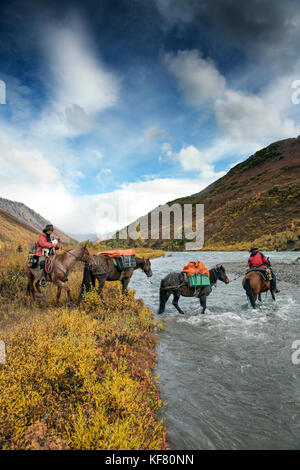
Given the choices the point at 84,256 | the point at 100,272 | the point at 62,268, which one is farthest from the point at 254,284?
the point at 62,268

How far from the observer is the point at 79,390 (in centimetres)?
319

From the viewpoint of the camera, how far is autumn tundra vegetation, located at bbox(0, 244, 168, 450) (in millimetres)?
2432

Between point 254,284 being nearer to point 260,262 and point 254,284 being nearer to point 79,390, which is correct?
point 260,262

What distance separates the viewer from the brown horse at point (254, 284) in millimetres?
8672

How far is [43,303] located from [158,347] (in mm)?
4716

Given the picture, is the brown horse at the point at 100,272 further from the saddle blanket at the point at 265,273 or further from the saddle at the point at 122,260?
the saddle blanket at the point at 265,273

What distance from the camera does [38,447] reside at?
227 cm

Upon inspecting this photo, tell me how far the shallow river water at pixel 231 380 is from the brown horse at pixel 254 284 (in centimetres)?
82

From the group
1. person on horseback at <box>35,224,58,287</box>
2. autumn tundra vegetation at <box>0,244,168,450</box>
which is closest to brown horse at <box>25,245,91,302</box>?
person on horseback at <box>35,224,58,287</box>

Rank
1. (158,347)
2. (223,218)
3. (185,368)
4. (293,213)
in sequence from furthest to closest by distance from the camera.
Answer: (223,218) → (293,213) → (158,347) → (185,368)

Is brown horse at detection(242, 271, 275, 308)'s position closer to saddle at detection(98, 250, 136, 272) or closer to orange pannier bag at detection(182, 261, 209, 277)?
orange pannier bag at detection(182, 261, 209, 277)

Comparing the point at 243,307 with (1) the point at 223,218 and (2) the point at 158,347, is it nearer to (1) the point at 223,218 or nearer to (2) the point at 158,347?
(2) the point at 158,347

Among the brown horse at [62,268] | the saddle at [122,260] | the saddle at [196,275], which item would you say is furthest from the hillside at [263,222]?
the brown horse at [62,268]
